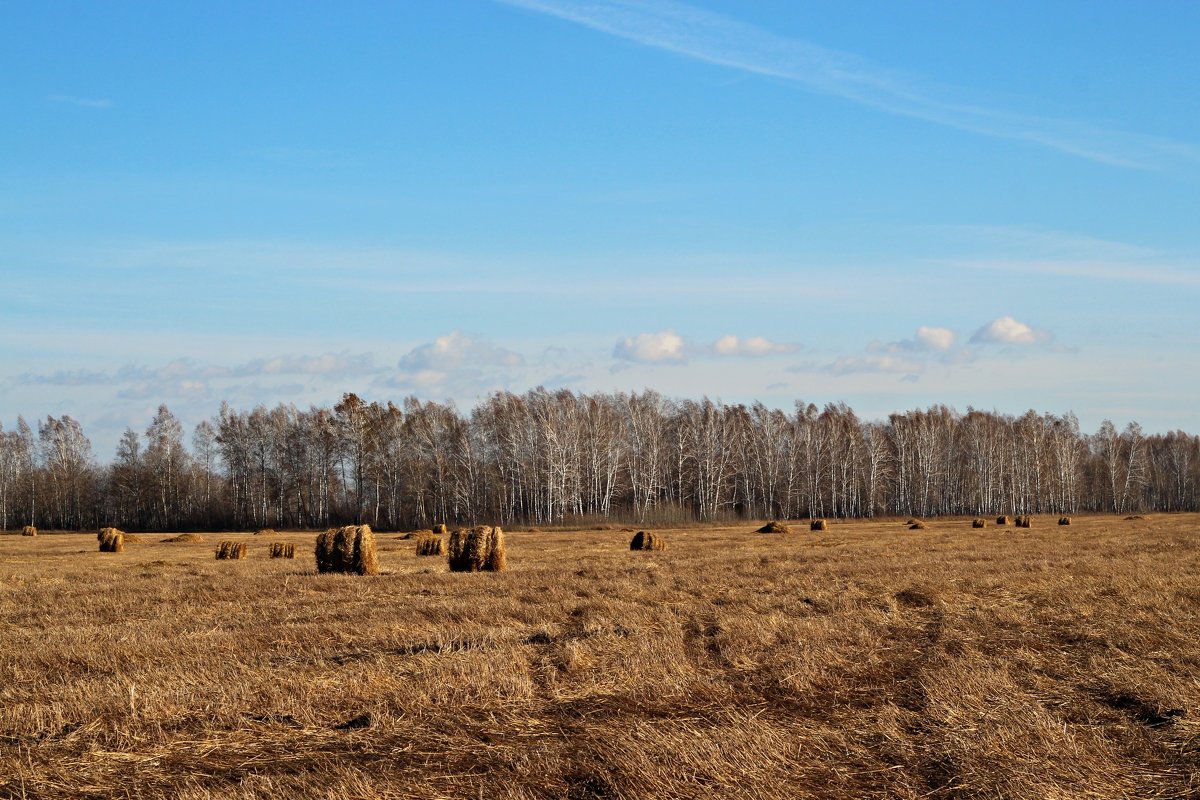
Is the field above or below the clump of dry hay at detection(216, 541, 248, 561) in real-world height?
above

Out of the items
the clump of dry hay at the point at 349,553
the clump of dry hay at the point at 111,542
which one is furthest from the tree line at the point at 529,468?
the clump of dry hay at the point at 349,553

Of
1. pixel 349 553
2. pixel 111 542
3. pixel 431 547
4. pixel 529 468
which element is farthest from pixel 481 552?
pixel 529 468

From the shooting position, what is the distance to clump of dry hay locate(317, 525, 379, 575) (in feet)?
78.3

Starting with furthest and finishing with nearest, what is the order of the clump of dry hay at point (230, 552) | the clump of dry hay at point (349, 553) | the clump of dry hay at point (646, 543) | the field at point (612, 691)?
the clump of dry hay at point (646, 543)
the clump of dry hay at point (230, 552)
the clump of dry hay at point (349, 553)
the field at point (612, 691)

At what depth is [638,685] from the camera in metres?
10.2

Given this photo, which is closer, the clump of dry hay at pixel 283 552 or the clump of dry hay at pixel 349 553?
the clump of dry hay at pixel 349 553

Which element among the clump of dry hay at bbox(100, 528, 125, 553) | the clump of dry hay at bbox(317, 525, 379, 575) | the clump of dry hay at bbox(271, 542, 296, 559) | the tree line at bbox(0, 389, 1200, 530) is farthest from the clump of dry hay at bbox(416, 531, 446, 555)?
the tree line at bbox(0, 389, 1200, 530)

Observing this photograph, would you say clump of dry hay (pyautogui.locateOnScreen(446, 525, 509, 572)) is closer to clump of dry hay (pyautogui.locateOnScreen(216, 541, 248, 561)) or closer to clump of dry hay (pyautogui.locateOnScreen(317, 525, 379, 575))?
clump of dry hay (pyautogui.locateOnScreen(317, 525, 379, 575))

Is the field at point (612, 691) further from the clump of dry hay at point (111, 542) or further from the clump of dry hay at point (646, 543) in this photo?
the clump of dry hay at point (111, 542)

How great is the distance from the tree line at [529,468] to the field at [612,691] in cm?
6102

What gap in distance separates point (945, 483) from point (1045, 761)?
3950 inches

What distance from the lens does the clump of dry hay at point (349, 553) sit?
78.3 feet

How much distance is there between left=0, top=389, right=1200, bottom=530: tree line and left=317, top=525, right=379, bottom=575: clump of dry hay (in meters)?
52.9

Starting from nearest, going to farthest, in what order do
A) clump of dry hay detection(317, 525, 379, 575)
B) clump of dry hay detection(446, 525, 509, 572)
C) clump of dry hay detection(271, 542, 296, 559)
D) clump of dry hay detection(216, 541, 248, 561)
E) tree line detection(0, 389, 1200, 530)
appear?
clump of dry hay detection(317, 525, 379, 575), clump of dry hay detection(446, 525, 509, 572), clump of dry hay detection(216, 541, 248, 561), clump of dry hay detection(271, 542, 296, 559), tree line detection(0, 389, 1200, 530)
